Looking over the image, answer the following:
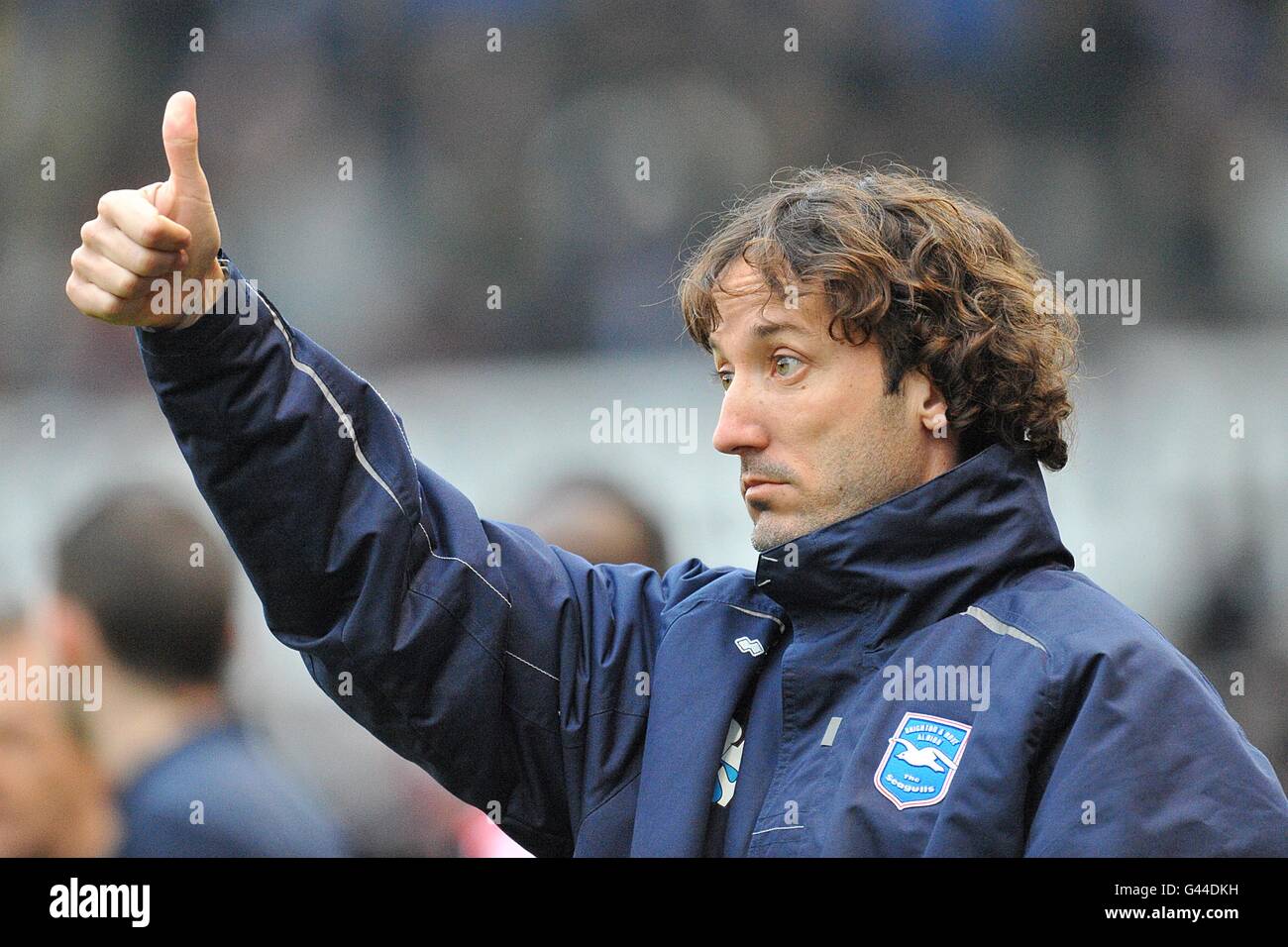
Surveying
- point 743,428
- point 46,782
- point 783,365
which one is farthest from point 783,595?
point 46,782

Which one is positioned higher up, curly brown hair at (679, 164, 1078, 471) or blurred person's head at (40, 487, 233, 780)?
curly brown hair at (679, 164, 1078, 471)

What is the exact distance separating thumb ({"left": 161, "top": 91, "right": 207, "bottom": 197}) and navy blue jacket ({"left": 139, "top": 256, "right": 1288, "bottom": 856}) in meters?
0.17

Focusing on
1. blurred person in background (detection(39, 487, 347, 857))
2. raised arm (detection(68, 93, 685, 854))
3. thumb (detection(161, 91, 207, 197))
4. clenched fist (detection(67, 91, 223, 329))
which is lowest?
blurred person in background (detection(39, 487, 347, 857))

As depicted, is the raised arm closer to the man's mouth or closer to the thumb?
the thumb

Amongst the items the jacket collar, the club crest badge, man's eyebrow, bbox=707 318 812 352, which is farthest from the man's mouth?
the club crest badge

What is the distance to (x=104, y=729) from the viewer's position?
3051 millimetres

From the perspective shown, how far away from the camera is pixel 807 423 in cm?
241

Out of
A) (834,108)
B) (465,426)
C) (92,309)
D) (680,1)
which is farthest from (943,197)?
(680,1)

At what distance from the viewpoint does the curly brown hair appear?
2484mm

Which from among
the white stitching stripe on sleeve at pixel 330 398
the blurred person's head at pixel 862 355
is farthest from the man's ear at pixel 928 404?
the white stitching stripe on sleeve at pixel 330 398

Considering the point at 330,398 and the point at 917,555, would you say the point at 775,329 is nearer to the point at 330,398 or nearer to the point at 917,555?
the point at 917,555

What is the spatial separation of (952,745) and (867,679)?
212mm

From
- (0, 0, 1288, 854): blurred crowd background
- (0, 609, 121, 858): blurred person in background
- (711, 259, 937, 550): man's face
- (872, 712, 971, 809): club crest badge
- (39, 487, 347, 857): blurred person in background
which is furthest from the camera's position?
(0, 0, 1288, 854): blurred crowd background
